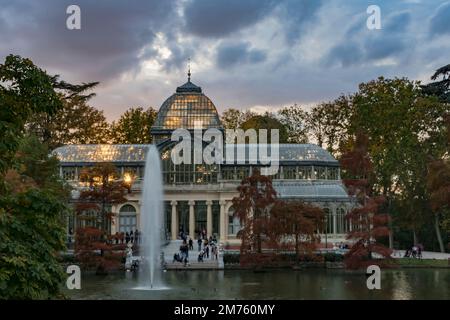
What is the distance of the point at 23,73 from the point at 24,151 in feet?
124

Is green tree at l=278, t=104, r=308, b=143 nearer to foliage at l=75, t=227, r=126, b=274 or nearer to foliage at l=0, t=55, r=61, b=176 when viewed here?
foliage at l=75, t=227, r=126, b=274

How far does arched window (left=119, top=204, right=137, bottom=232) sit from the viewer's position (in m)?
71.0

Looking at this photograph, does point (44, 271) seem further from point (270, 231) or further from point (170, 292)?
point (270, 231)

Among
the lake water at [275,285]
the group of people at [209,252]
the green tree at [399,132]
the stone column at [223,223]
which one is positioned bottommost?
the lake water at [275,285]

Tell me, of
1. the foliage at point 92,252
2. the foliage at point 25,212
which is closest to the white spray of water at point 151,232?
the foliage at point 92,252

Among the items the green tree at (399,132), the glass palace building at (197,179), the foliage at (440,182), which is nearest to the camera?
the foliage at (440,182)

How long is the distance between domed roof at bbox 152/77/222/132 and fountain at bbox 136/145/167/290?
5671mm

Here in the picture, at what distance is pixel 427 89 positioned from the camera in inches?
2685

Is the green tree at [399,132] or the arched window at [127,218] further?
the arched window at [127,218]

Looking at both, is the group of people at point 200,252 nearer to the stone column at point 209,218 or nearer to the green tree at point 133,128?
the stone column at point 209,218

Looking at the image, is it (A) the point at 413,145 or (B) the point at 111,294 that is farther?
(A) the point at 413,145

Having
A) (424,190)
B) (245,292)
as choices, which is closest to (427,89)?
(424,190)

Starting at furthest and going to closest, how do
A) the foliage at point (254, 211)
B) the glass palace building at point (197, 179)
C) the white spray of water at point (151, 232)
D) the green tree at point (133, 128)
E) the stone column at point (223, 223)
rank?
the green tree at point (133, 128)
the glass palace building at point (197, 179)
the stone column at point (223, 223)
the foliage at point (254, 211)
the white spray of water at point (151, 232)

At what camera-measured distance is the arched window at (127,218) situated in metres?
71.0
